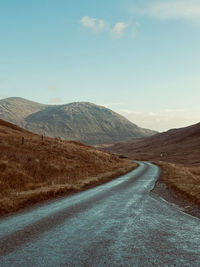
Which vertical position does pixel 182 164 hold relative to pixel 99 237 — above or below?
below

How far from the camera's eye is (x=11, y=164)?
76.0ft

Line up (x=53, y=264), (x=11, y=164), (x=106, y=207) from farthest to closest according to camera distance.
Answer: (x=11, y=164)
(x=106, y=207)
(x=53, y=264)

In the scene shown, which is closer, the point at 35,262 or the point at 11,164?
the point at 35,262

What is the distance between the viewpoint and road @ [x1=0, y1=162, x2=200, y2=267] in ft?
18.2

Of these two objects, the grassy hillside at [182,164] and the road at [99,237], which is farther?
the grassy hillside at [182,164]

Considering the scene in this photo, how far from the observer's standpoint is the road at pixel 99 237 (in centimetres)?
553

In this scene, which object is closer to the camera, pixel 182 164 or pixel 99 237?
pixel 99 237

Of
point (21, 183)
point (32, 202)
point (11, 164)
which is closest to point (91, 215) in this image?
point (32, 202)

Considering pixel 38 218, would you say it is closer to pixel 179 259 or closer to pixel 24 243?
pixel 24 243

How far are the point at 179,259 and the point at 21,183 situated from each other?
16.3m

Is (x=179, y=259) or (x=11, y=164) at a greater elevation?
(x=11, y=164)

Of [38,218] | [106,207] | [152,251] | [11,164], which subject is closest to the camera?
[152,251]

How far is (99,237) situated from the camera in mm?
7176

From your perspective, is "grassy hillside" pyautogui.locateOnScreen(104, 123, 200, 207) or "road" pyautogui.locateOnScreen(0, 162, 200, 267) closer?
"road" pyautogui.locateOnScreen(0, 162, 200, 267)
